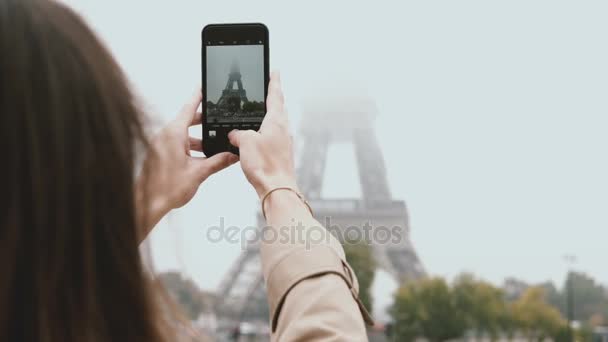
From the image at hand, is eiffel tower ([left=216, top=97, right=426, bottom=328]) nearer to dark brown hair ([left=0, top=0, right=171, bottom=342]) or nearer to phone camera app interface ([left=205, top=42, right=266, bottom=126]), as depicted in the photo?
phone camera app interface ([left=205, top=42, right=266, bottom=126])

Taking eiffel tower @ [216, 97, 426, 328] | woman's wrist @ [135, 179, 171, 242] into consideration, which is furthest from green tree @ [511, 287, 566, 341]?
woman's wrist @ [135, 179, 171, 242]

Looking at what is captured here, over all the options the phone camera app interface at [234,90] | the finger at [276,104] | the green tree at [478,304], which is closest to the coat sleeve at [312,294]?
the finger at [276,104]

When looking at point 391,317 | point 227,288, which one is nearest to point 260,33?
point 227,288

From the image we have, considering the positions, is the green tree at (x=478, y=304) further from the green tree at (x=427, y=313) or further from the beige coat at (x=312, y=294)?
the beige coat at (x=312, y=294)

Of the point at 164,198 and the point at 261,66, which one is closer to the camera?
the point at 164,198

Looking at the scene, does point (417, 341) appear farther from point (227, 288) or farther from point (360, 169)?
point (227, 288)
